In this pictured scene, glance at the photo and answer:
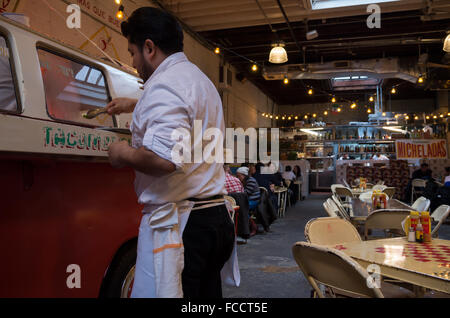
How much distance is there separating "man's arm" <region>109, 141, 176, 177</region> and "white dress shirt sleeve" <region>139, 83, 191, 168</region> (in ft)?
0.05

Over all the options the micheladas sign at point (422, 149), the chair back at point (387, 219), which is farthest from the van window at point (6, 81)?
the micheladas sign at point (422, 149)

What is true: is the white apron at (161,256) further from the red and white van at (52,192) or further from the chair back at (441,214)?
the chair back at (441,214)

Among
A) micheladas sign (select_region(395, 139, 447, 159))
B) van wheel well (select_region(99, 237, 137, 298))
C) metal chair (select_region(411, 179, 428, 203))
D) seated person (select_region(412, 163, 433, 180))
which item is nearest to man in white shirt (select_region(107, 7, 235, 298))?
van wheel well (select_region(99, 237, 137, 298))

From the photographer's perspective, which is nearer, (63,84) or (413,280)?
(413,280)

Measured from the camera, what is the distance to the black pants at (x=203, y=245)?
1.29 metres

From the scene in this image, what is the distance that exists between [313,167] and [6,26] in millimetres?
17261

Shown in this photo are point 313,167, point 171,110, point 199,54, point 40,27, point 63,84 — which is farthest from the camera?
point 313,167

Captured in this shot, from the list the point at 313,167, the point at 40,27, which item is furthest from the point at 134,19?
the point at 313,167

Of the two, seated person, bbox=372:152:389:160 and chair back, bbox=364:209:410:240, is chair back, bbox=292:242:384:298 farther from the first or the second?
seated person, bbox=372:152:389:160

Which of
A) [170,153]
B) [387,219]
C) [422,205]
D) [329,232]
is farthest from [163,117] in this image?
[422,205]

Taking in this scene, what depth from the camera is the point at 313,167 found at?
18.2 meters

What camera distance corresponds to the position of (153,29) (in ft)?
4.42

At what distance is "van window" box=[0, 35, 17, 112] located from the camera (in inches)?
69.3
